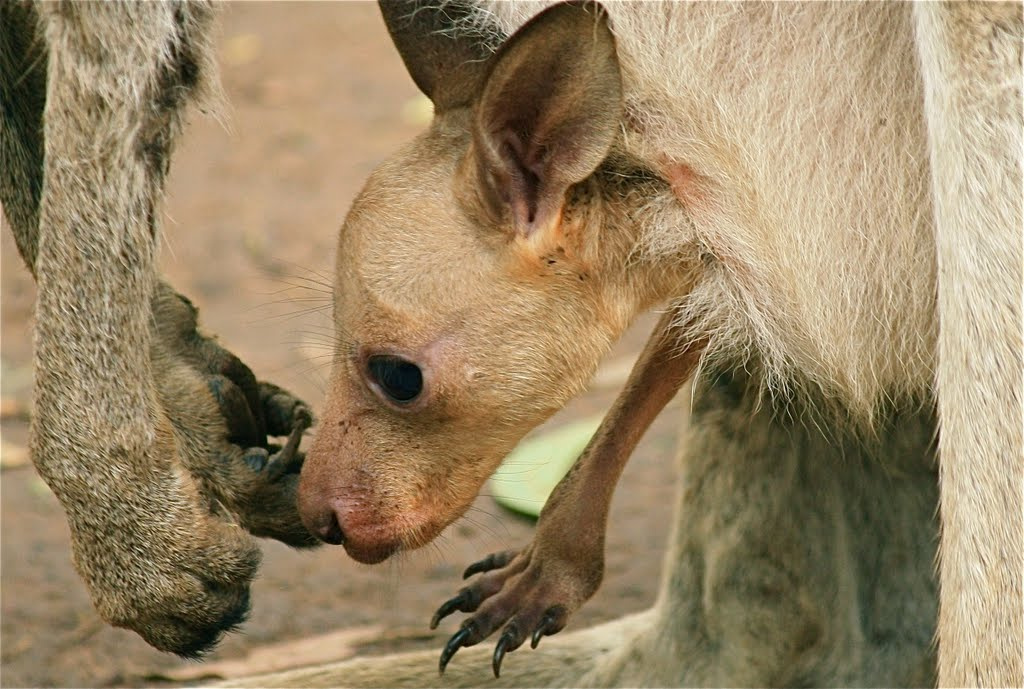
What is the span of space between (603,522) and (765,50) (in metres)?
0.90

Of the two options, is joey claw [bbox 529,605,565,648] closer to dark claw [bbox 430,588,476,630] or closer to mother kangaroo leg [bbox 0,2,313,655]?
dark claw [bbox 430,588,476,630]

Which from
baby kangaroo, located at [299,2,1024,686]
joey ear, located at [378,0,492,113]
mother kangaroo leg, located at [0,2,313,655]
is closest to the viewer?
baby kangaroo, located at [299,2,1024,686]

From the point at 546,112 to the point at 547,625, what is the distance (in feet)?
3.10

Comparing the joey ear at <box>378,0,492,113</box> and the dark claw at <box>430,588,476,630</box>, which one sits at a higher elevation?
the joey ear at <box>378,0,492,113</box>

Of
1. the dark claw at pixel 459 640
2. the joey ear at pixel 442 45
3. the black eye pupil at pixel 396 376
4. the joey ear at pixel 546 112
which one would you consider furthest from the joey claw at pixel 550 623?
the joey ear at pixel 442 45

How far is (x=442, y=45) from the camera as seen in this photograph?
2717 mm

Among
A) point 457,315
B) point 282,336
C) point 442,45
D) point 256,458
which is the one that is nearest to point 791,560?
point 457,315

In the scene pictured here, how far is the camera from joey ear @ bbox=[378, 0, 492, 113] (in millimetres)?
2709

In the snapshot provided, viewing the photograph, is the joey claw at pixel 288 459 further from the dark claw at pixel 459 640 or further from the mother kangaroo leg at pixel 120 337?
the dark claw at pixel 459 640

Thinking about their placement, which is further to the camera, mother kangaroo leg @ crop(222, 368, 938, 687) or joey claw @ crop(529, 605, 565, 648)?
mother kangaroo leg @ crop(222, 368, 938, 687)

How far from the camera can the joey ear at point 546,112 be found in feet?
7.52

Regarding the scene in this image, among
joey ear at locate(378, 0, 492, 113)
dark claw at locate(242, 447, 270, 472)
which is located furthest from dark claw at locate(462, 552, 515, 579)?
joey ear at locate(378, 0, 492, 113)

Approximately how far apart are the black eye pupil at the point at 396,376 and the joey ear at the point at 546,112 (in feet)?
0.99

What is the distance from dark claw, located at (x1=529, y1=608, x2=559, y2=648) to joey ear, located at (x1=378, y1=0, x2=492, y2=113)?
93 centimetres
